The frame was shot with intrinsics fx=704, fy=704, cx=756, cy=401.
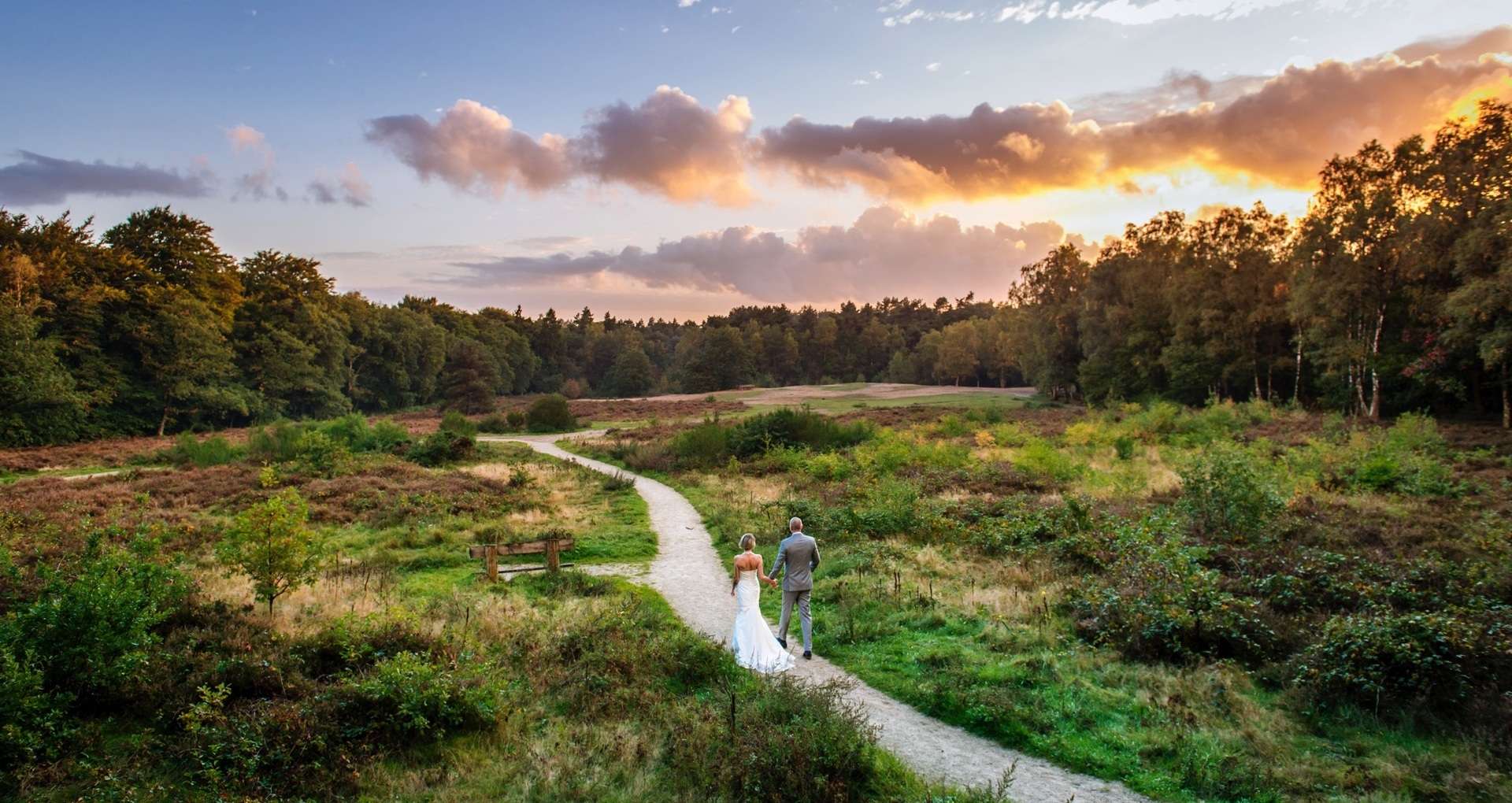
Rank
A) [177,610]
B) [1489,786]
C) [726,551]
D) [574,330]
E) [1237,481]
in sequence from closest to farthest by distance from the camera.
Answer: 1. [1489,786]
2. [177,610]
3. [1237,481]
4. [726,551]
5. [574,330]

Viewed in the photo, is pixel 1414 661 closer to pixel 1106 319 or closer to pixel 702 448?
pixel 702 448

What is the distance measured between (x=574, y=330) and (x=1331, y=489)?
148623 millimetres

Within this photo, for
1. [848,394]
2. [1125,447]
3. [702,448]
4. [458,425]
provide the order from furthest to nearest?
1. [848,394]
2. [458,425]
3. [702,448]
4. [1125,447]

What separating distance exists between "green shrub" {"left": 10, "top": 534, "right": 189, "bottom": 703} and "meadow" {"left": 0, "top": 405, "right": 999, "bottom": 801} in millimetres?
24

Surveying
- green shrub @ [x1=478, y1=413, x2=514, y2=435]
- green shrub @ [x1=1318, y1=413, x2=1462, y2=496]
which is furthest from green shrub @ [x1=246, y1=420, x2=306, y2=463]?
green shrub @ [x1=1318, y1=413, x2=1462, y2=496]

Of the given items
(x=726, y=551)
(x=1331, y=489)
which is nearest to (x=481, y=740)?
(x=726, y=551)

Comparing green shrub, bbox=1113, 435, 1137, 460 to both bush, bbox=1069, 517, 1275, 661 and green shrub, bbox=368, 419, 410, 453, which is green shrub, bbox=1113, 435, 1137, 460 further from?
green shrub, bbox=368, 419, 410, 453

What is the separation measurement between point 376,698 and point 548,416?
2253 inches

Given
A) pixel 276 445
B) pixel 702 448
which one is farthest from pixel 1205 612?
pixel 276 445

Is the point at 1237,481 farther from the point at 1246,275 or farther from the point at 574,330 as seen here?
the point at 574,330

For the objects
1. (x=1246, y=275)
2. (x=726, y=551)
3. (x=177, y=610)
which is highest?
(x=1246, y=275)

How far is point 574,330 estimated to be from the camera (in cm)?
15738

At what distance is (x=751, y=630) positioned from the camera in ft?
36.8

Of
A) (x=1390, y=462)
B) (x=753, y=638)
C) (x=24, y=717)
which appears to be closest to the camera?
(x=24, y=717)
